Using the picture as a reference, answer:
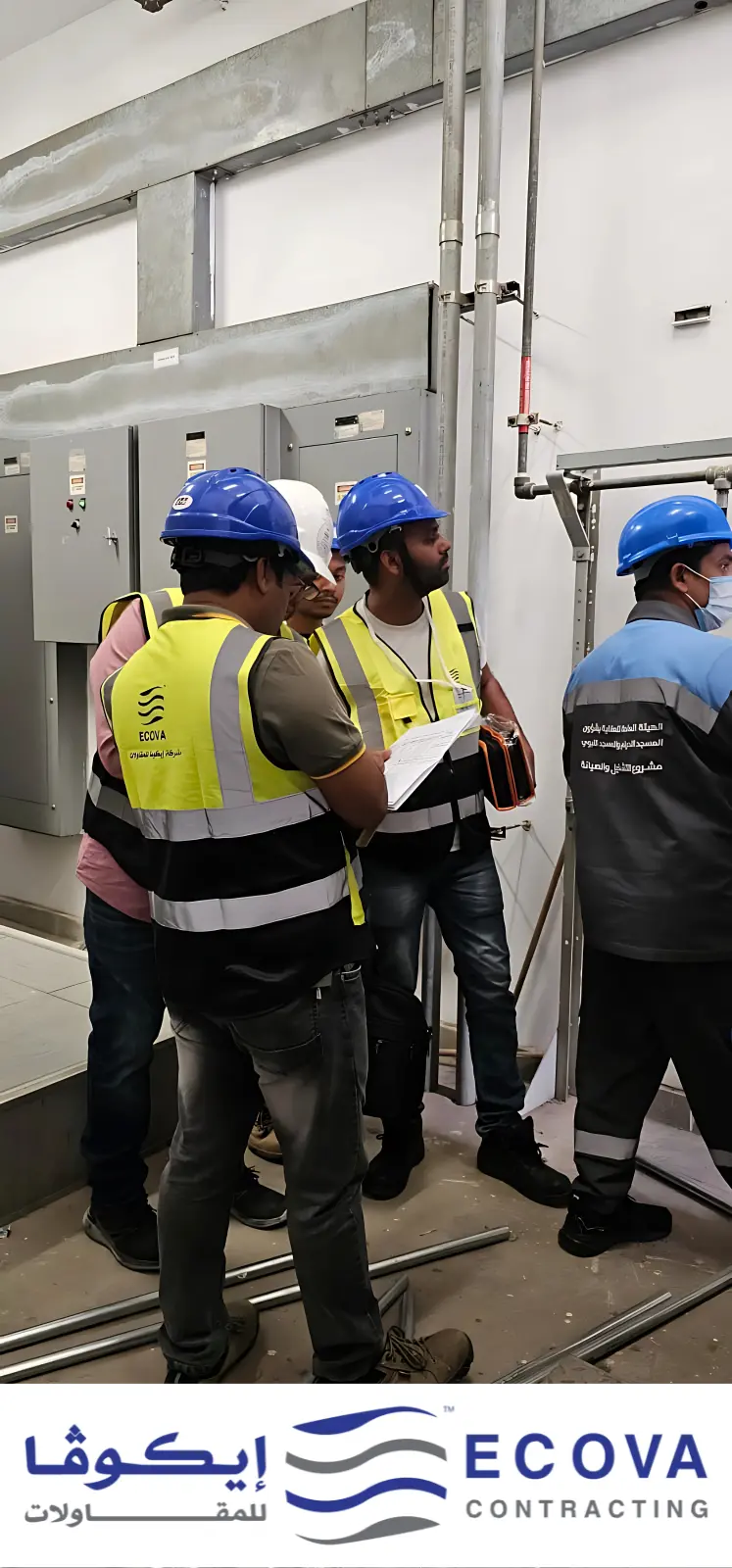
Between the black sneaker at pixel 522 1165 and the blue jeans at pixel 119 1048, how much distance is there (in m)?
0.79

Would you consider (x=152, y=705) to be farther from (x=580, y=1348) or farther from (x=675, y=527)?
(x=580, y=1348)

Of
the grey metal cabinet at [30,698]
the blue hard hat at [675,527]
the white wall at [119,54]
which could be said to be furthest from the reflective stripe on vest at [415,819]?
the white wall at [119,54]

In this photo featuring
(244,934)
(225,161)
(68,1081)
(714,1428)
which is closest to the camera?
(714,1428)

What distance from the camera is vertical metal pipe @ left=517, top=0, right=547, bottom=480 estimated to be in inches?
95.4

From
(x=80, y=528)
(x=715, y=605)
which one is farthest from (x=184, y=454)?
(x=715, y=605)

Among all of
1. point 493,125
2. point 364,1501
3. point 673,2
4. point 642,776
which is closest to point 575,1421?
point 364,1501

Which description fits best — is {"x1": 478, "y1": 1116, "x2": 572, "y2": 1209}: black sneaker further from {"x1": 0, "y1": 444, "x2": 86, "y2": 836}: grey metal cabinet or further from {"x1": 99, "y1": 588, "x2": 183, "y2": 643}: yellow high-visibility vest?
{"x1": 0, "y1": 444, "x2": 86, "y2": 836}: grey metal cabinet

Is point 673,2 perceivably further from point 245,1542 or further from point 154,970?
point 245,1542

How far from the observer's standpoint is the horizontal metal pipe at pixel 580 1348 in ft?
5.22

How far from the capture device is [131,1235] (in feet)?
6.63

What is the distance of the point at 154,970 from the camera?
1.95 metres

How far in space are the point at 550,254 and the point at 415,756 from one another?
70.0 inches

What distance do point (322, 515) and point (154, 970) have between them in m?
0.93

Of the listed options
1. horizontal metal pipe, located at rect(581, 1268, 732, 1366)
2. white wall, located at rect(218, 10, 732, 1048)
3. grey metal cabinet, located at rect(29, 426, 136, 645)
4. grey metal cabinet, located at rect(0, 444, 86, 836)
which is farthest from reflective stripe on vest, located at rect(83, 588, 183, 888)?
grey metal cabinet, located at rect(0, 444, 86, 836)
